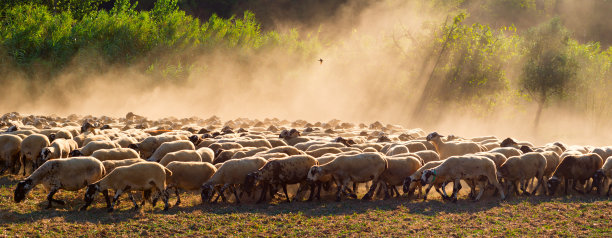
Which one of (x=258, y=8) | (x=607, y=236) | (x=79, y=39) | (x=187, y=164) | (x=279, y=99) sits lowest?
(x=607, y=236)

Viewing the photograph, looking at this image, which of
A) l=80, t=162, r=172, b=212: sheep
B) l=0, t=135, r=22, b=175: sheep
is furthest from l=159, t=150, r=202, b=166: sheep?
l=0, t=135, r=22, b=175: sheep

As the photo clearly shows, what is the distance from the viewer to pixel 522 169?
52.9ft

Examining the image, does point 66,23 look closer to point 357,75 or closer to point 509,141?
point 357,75

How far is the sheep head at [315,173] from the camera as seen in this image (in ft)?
48.8

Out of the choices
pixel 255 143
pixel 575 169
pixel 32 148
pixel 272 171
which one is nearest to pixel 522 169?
pixel 575 169

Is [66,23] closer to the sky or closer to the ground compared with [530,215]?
closer to the sky

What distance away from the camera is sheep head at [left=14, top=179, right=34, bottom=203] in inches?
531

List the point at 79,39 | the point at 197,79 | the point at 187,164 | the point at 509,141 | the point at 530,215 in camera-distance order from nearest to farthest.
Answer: the point at 530,215, the point at 187,164, the point at 509,141, the point at 79,39, the point at 197,79

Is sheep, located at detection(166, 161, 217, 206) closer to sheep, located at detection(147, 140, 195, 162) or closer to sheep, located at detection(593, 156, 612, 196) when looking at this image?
sheep, located at detection(147, 140, 195, 162)

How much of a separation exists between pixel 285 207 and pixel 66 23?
47.0 metres

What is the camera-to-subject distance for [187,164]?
1526 cm

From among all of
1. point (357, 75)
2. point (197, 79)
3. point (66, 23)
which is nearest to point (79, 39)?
point (66, 23)

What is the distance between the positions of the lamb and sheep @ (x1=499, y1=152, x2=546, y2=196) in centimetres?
1047

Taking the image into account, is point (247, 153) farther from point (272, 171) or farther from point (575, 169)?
point (575, 169)
